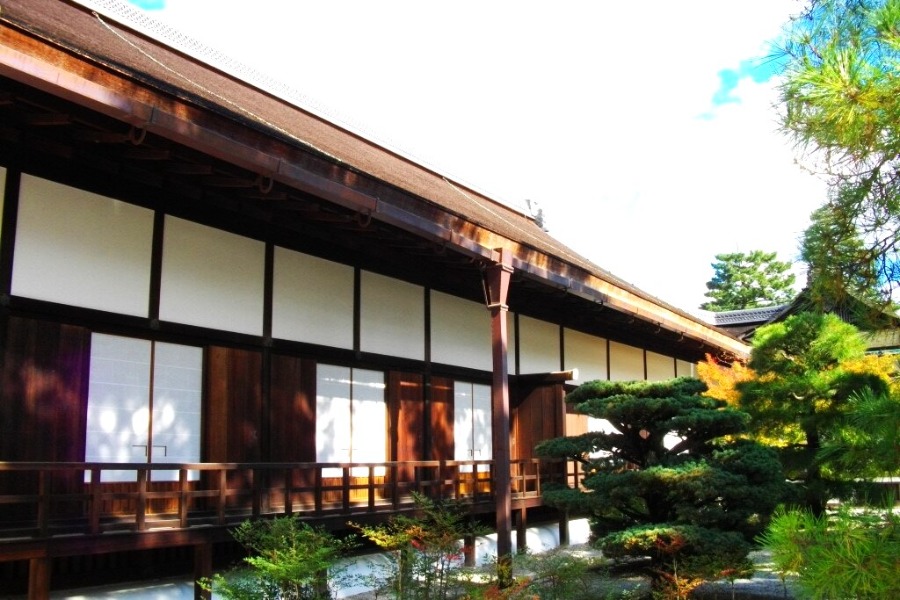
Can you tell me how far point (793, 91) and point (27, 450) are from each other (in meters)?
6.65

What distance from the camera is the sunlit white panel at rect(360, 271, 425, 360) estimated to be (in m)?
11.3

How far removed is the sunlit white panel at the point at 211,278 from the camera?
8.89 m

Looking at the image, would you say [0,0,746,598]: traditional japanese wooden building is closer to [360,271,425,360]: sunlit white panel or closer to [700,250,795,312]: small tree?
[360,271,425,360]: sunlit white panel

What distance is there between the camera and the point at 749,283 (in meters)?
53.5

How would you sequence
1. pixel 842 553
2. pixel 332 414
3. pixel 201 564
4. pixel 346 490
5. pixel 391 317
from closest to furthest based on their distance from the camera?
pixel 842 553 → pixel 201 564 → pixel 346 490 → pixel 332 414 → pixel 391 317

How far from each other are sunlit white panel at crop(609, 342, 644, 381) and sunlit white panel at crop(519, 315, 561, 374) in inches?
91.2

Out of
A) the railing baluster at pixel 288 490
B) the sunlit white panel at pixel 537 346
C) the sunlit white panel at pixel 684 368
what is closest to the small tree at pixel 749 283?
the sunlit white panel at pixel 684 368

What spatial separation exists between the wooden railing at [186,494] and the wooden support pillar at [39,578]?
0.69ft

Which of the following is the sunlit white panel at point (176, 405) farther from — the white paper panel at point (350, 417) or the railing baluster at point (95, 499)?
the white paper panel at point (350, 417)

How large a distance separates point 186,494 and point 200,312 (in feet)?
7.15

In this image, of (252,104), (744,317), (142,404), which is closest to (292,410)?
(142,404)

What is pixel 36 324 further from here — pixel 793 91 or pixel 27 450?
pixel 793 91

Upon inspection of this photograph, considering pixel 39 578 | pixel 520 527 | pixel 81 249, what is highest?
pixel 81 249

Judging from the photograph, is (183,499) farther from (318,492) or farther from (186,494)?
(318,492)
